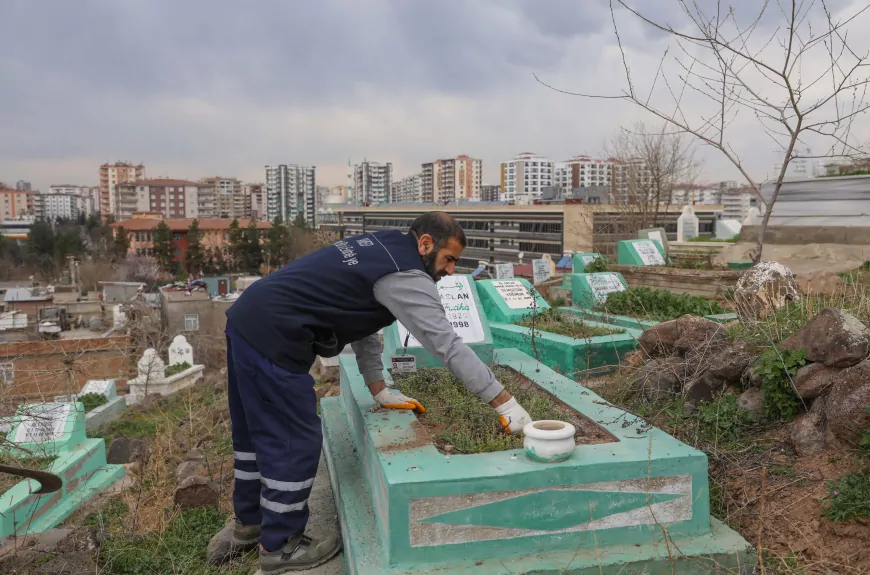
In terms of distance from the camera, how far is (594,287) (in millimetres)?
9820

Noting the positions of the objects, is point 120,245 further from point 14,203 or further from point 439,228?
point 14,203

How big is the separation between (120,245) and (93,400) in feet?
182

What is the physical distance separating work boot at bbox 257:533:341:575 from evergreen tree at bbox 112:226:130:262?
7108cm

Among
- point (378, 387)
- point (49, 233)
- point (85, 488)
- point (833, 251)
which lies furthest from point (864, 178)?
point (49, 233)

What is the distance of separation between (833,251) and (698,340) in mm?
7351

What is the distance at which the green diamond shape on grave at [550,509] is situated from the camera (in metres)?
3.06

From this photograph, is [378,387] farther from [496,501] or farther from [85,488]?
[85,488]

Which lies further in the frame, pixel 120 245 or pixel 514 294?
pixel 120 245

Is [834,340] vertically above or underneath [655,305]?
above

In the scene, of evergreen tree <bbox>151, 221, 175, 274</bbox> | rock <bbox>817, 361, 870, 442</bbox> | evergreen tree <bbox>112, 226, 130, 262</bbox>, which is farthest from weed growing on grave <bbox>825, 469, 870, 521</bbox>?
evergreen tree <bbox>112, 226, 130, 262</bbox>

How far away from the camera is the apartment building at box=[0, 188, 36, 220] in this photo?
13725 cm

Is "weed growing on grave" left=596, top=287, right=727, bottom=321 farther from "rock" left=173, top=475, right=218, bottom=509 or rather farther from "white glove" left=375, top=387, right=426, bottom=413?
"rock" left=173, top=475, right=218, bottom=509

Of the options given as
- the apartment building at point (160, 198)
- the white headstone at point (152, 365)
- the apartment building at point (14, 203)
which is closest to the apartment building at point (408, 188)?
the apartment building at point (160, 198)

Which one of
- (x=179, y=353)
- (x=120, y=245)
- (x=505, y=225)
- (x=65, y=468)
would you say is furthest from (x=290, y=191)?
(x=65, y=468)
